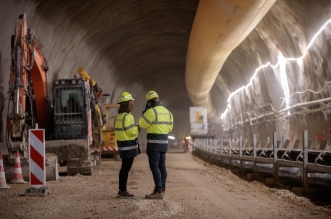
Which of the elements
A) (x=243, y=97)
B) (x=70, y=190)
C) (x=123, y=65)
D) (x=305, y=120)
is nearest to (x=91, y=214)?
(x=70, y=190)

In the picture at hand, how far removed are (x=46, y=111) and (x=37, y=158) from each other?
5365 mm

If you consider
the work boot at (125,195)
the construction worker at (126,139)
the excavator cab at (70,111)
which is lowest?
the work boot at (125,195)

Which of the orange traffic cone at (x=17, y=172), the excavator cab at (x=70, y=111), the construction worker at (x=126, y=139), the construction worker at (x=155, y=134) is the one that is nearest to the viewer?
the construction worker at (x=155, y=134)

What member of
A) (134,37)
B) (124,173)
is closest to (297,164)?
(124,173)

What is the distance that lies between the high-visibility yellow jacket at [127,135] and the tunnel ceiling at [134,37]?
4.92 meters

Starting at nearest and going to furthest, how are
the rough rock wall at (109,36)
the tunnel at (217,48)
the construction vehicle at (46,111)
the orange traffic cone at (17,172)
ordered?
the orange traffic cone at (17,172) < the construction vehicle at (46,111) < the tunnel at (217,48) < the rough rock wall at (109,36)

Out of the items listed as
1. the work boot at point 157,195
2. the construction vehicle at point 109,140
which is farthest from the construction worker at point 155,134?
the construction vehicle at point 109,140

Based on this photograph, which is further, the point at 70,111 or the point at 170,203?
the point at 70,111

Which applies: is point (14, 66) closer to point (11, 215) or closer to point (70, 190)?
point (70, 190)

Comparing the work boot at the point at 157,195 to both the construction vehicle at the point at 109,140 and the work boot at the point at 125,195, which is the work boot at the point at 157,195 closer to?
the work boot at the point at 125,195

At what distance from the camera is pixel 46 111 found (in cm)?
1359

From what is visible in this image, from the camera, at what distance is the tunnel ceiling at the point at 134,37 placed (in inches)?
517

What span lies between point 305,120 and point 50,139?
22.0 ft

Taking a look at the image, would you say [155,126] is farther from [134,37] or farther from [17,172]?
[134,37]
